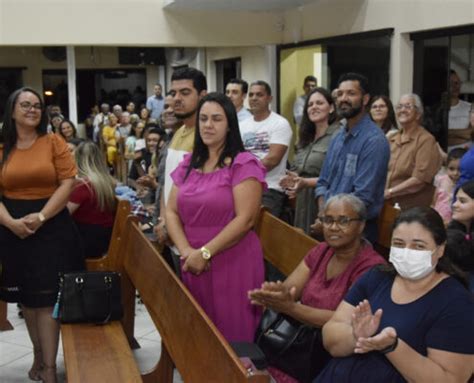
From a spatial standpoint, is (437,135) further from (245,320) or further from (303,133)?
(245,320)

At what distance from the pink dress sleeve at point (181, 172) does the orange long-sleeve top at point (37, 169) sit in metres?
0.76

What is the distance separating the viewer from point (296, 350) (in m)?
2.53

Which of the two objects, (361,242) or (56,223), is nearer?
(361,242)

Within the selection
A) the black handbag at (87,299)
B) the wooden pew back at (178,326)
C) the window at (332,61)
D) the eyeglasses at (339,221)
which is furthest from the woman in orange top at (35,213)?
the window at (332,61)

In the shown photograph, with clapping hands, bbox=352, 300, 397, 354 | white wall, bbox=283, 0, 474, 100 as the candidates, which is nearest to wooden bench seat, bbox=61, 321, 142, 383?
clapping hands, bbox=352, 300, 397, 354

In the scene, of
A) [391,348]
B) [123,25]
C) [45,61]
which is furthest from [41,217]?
[45,61]

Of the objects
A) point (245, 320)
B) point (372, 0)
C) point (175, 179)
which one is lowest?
point (245, 320)

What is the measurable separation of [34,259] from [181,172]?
103cm

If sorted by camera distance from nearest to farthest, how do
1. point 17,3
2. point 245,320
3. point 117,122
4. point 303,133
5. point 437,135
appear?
point 245,320
point 303,133
point 437,135
point 17,3
point 117,122

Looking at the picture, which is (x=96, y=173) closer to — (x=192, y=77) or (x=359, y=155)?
(x=192, y=77)

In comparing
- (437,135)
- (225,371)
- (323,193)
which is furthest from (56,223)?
(437,135)

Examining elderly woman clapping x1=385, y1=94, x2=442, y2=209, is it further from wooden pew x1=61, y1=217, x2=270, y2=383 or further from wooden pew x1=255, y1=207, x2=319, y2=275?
wooden pew x1=61, y1=217, x2=270, y2=383

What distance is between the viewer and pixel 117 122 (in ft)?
43.6

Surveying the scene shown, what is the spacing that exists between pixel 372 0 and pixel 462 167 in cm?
464
